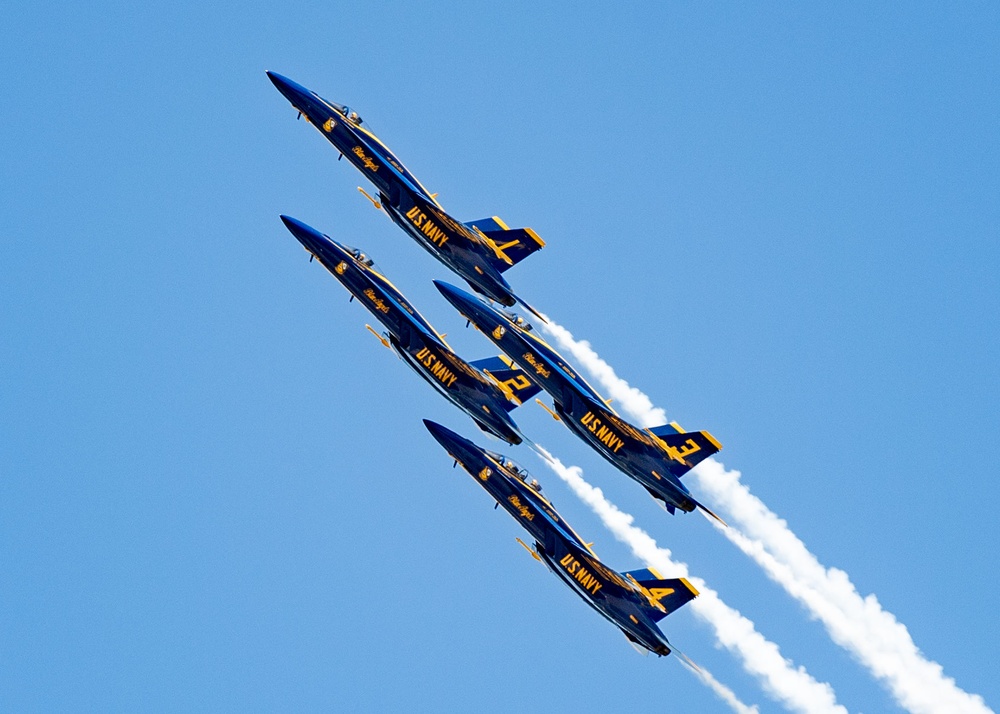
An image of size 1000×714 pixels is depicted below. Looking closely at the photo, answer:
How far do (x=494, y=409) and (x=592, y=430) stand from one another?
4749mm

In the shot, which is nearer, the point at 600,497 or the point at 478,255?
the point at 478,255

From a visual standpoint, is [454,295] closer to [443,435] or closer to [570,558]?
[443,435]

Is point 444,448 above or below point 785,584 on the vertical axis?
below

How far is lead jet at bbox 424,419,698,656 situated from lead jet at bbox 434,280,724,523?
3.59 meters

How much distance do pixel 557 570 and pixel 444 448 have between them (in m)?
7.60

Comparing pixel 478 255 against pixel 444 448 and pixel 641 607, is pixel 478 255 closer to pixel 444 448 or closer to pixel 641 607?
pixel 444 448

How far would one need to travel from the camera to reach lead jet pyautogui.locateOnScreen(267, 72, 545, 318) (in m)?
80.9

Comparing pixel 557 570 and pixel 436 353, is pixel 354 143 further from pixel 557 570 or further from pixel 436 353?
pixel 557 570

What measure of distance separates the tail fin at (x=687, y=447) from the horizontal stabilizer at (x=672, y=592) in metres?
5.02

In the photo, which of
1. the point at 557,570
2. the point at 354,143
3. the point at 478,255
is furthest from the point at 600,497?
the point at 354,143

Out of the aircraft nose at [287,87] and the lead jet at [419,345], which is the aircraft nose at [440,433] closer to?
the lead jet at [419,345]

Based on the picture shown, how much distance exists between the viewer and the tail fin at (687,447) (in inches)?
3174

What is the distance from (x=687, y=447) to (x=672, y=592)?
677 cm

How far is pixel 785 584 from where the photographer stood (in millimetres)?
85000
